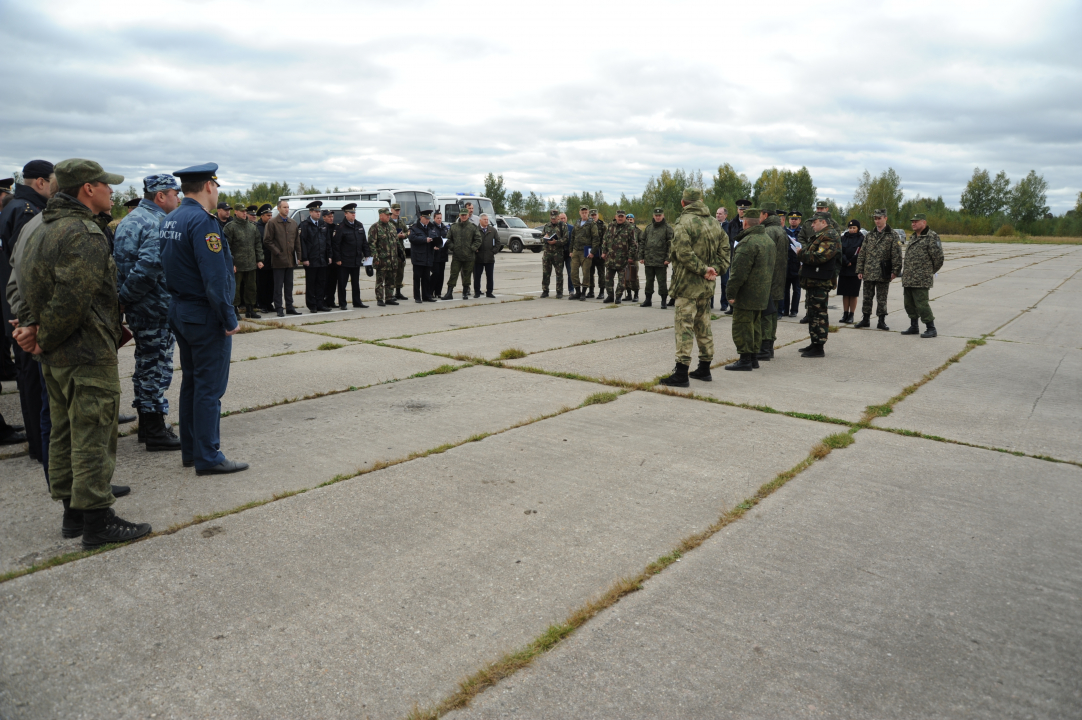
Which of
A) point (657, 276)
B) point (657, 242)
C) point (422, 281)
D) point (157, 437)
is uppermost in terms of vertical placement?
point (657, 242)

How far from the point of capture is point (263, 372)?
792 centimetres

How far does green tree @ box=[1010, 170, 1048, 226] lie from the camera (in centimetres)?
10462

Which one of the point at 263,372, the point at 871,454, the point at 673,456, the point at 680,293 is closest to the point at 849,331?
the point at 680,293

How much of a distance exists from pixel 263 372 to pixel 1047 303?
55.6 ft

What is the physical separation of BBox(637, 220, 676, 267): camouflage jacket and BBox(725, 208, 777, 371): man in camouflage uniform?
17.9 feet

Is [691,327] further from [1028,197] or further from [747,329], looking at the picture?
[1028,197]

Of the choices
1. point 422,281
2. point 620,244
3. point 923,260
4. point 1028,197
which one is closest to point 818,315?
point 923,260

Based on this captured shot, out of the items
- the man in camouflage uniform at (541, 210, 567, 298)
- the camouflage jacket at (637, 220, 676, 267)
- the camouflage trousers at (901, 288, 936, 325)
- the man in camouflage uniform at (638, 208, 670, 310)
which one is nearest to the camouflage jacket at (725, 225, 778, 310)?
the camouflage trousers at (901, 288, 936, 325)

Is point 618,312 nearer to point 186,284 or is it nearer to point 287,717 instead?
point 186,284

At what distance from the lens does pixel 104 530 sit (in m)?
3.65

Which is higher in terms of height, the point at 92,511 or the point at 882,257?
the point at 882,257

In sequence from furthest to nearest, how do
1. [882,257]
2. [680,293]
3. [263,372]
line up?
[882,257], [263,372], [680,293]

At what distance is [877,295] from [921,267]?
1033 millimetres

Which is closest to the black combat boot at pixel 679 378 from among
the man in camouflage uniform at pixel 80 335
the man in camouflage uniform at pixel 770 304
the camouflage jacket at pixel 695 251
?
the camouflage jacket at pixel 695 251
